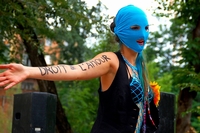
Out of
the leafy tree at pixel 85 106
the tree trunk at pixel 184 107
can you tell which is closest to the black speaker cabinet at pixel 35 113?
the tree trunk at pixel 184 107

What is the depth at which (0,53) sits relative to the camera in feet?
23.5

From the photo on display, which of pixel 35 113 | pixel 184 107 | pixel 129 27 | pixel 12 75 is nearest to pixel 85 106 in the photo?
pixel 184 107

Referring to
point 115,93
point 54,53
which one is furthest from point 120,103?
point 54,53

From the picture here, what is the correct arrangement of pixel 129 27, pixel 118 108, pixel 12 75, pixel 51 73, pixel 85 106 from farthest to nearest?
pixel 85 106 → pixel 129 27 → pixel 118 108 → pixel 51 73 → pixel 12 75

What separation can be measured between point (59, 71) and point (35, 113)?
25.8 inches

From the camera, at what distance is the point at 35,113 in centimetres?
283

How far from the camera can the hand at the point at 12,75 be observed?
2053 millimetres

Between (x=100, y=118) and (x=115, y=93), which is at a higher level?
(x=115, y=93)

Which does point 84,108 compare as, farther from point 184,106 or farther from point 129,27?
point 129,27

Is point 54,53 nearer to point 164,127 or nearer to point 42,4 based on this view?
point 42,4

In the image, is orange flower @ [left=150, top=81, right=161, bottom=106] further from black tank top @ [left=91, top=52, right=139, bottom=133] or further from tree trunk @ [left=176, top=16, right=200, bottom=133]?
tree trunk @ [left=176, top=16, right=200, bottom=133]

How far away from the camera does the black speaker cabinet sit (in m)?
2.83

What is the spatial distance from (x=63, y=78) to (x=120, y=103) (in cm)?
40

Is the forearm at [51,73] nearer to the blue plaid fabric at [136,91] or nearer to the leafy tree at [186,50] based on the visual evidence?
the blue plaid fabric at [136,91]
